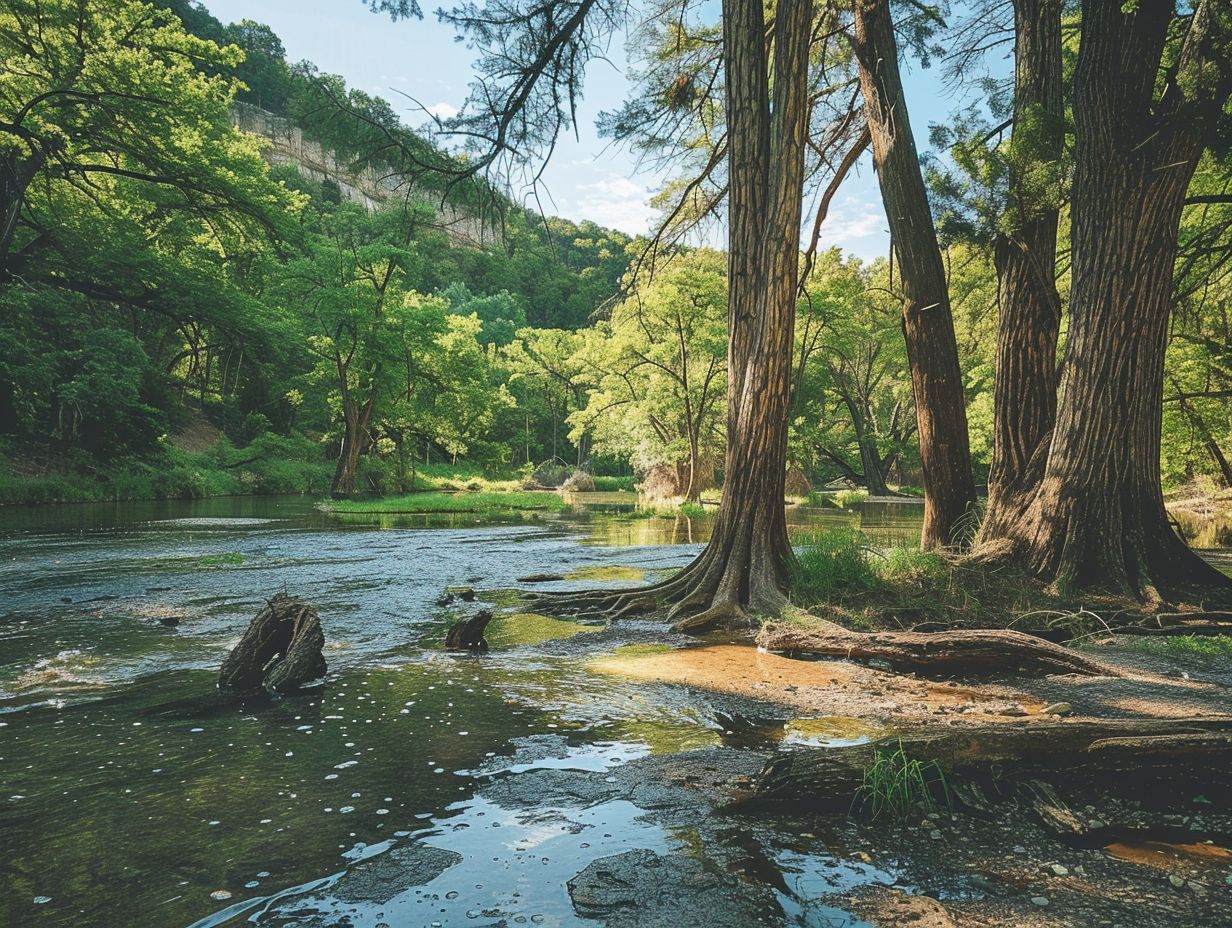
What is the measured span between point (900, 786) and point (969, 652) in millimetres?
2715

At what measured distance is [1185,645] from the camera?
5.84m

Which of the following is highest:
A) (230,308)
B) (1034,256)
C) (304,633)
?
(230,308)

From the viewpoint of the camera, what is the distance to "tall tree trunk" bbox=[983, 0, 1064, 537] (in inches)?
309

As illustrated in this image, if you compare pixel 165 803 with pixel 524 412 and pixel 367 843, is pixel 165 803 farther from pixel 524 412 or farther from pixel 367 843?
pixel 524 412

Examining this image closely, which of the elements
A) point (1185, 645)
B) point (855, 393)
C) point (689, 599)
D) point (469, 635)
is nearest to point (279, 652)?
point (469, 635)

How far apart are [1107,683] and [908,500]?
1326 inches

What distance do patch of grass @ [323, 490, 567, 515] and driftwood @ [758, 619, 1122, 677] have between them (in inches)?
845

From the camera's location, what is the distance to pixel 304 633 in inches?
207

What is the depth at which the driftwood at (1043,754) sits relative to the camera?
3000mm

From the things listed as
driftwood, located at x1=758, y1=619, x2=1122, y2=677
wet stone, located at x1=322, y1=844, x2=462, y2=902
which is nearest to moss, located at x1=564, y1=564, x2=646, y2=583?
driftwood, located at x1=758, y1=619, x2=1122, y2=677

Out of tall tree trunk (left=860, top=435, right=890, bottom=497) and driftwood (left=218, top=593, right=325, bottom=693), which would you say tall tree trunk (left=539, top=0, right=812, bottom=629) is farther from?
tall tree trunk (left=860, top=435, right=890, bottom=497)

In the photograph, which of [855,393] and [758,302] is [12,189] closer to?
[758,302]

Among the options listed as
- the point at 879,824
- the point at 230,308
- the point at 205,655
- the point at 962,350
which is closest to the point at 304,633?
the point at 205,655

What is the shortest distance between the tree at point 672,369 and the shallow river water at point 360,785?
20.1m
